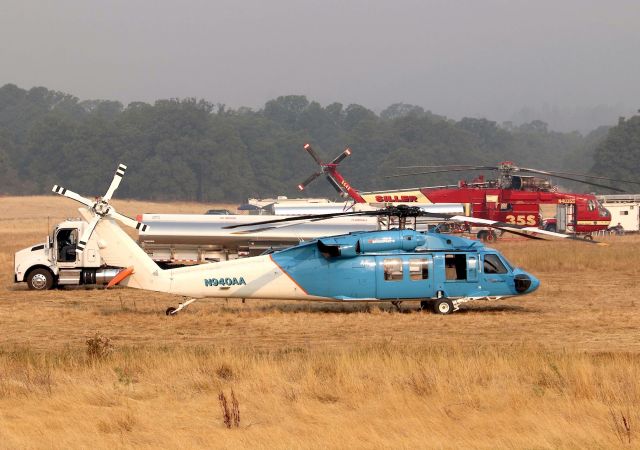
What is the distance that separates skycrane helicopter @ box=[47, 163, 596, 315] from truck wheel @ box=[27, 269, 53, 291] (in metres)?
7.70

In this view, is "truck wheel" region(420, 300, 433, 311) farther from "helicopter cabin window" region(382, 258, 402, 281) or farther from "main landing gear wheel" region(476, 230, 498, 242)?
"main landing gear wheel" region(476, 230, 498, 242)

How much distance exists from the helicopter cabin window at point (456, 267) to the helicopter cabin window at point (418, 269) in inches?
24.2

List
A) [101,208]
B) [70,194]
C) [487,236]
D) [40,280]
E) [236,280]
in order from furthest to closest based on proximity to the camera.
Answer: [487,236]
[40,280]
[236,280]
[101,208]
[70,194]

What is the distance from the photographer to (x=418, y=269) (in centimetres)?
2423

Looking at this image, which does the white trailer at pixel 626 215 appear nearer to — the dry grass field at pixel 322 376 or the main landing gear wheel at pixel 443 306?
the dry grass field at pixel 322 376

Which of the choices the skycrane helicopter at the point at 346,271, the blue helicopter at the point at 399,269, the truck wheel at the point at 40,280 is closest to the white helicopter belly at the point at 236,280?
the skycrane helicopter at the point at 346,271

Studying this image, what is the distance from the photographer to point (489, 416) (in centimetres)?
1375

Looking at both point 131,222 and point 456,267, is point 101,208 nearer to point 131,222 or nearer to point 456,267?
point 131,222

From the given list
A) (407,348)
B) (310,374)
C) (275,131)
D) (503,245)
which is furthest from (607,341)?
(275,131)

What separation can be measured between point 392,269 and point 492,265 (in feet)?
8.42

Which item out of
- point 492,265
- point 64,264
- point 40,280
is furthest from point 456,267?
point 40,280

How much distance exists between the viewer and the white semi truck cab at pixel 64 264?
3038 cm

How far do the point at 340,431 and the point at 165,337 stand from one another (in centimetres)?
916

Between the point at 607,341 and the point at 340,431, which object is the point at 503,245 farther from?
the point at 340,431
